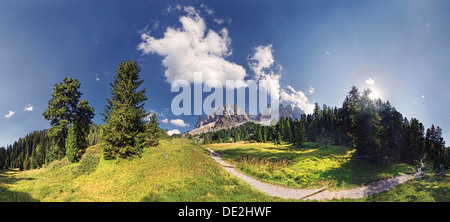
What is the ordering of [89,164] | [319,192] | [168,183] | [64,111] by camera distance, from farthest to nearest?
[64,111]
[89,164]
[319,192]
[168,183]

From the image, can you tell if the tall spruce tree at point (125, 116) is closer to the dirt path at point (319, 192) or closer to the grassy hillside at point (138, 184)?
the grassy hillside at point (138, 184)

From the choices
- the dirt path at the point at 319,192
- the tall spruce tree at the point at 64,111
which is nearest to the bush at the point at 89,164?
the tall spruce tree at the point at 64,111

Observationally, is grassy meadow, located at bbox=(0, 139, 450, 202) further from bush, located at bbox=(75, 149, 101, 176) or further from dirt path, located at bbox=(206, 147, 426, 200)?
dirt path, located at bbox=(206, 147, 426, 200)

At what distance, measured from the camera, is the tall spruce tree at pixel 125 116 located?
66.7ft

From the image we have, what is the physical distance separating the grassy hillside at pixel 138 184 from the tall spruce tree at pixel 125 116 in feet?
5.55

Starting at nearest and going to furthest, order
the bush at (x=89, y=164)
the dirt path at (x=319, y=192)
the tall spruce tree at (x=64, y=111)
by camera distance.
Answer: the dirt path at (x=319, y=192) < the bush at (x=89, y=164) < the tall spruce tree at (x=64, y=111)

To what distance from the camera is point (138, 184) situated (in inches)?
615

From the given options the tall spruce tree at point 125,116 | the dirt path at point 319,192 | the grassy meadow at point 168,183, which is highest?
the tall spruce tree at point 125,116

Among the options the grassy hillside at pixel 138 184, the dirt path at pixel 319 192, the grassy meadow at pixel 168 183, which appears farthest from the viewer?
the dirt path at pixel 319 192

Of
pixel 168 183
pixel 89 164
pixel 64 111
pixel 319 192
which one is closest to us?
pixel 168 183

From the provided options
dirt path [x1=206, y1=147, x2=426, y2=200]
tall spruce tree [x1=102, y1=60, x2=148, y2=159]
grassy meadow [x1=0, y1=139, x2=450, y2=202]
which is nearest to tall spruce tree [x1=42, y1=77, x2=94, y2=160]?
grassy meadow [x1=0, y1=139, x2=450, y2=202]

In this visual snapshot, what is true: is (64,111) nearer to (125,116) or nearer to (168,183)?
(125,116)

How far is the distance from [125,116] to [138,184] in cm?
946

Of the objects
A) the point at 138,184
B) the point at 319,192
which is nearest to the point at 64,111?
the point at 138,184
